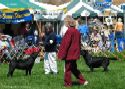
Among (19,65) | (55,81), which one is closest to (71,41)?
(55,81)

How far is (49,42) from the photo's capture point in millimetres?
18891

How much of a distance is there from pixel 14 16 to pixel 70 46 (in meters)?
15.7

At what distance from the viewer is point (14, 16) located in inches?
1193

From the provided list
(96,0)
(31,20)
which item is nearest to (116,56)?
(31,20)

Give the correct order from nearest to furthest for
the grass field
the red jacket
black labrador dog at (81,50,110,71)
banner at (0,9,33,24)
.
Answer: the red jacket
the grass field
black labrador dog at (81,50,110,71)
banner at (0,9,33,24)

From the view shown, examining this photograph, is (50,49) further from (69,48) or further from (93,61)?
(69,48)

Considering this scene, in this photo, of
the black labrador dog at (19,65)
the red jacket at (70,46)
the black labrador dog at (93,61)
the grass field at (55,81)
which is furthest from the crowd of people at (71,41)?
the black labrador dog at (93,61)

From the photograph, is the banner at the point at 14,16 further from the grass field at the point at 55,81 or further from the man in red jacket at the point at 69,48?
the man in red jacket at the point at 69,48

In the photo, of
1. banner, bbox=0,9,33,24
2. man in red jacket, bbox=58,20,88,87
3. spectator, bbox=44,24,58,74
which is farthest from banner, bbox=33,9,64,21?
man in red jacket, bbox=58,20,88,87

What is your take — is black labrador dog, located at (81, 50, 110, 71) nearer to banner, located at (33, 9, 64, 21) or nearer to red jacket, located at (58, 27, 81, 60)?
red jacket, located at (58, 27, 81, 60)

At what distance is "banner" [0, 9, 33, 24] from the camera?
29766 mm

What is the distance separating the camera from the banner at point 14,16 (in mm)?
29766

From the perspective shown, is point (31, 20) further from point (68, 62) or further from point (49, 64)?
point (68, 62)

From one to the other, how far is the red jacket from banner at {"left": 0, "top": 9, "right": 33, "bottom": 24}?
1507cm
